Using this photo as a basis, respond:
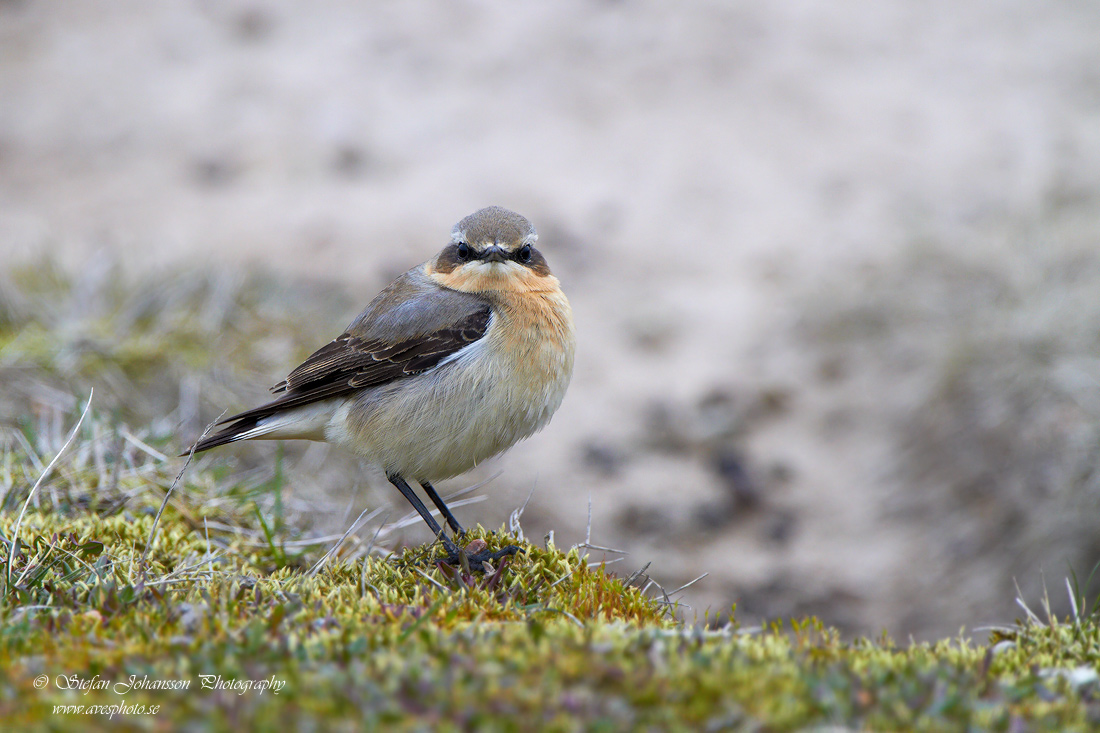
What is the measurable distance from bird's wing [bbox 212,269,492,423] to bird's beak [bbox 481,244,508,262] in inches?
10.2

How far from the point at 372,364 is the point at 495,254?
99 centimetres

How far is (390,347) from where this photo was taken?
531cm

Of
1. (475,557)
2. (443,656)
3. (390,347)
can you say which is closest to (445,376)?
(390,347)

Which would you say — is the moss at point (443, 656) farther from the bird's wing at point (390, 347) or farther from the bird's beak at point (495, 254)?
the bird's beak at point (495, 254)

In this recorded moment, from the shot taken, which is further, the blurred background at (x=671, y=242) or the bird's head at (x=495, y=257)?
the blurred background at (x=671, y=242)

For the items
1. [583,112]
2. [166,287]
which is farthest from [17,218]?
[583,112]

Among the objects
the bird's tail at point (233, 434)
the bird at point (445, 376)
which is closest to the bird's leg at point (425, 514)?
the bird at point (445, 376)

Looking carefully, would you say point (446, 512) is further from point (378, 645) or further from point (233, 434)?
point (378, 645)

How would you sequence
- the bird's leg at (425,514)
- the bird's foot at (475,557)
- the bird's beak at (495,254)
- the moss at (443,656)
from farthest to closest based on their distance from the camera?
the bird's beak at (495,254) < the bird's leg at (425,514) < the bird's foot at (475,557) < the moss at (443,656)

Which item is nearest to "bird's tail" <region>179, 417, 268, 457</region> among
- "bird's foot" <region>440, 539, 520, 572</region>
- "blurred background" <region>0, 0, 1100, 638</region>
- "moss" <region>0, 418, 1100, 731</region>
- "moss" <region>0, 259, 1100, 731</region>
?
→ "moss" <region>0, 259, 1100, 731</region>

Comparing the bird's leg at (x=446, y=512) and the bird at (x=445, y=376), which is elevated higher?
the bird at (x=445, y=376)

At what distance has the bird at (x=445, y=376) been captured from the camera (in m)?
5.02

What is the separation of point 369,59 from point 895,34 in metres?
7.44

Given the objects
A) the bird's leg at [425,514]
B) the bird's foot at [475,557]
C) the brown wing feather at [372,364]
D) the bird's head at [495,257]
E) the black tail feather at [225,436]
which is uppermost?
the bird's head at [495,257]
